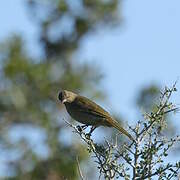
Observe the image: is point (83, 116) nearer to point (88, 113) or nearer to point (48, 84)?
point (88, 113)

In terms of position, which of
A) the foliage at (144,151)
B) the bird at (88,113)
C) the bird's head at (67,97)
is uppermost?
the bird's head at (67,97)

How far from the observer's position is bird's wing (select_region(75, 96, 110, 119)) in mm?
9609

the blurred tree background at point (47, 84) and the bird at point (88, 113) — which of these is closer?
the bird at point (88, 113)

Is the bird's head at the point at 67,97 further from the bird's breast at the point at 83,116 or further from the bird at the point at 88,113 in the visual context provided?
the bird's breast at the point at 83,116

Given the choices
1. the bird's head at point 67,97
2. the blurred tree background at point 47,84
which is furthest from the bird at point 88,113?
the blurred tree background at point 47,84

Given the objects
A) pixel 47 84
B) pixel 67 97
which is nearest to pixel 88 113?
pixel 67 97

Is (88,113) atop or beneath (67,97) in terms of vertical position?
beneath

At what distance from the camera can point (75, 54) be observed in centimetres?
3147

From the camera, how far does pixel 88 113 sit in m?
9.90

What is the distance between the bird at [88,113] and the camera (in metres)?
9.45

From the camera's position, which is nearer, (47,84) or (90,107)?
(90,107)

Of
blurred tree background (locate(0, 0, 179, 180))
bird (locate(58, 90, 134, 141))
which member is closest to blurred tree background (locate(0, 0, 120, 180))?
blurred tree background (locate(0, 0, 179, 180))

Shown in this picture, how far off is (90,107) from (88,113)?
0.36ft

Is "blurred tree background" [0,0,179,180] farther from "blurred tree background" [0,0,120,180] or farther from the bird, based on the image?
the bird
